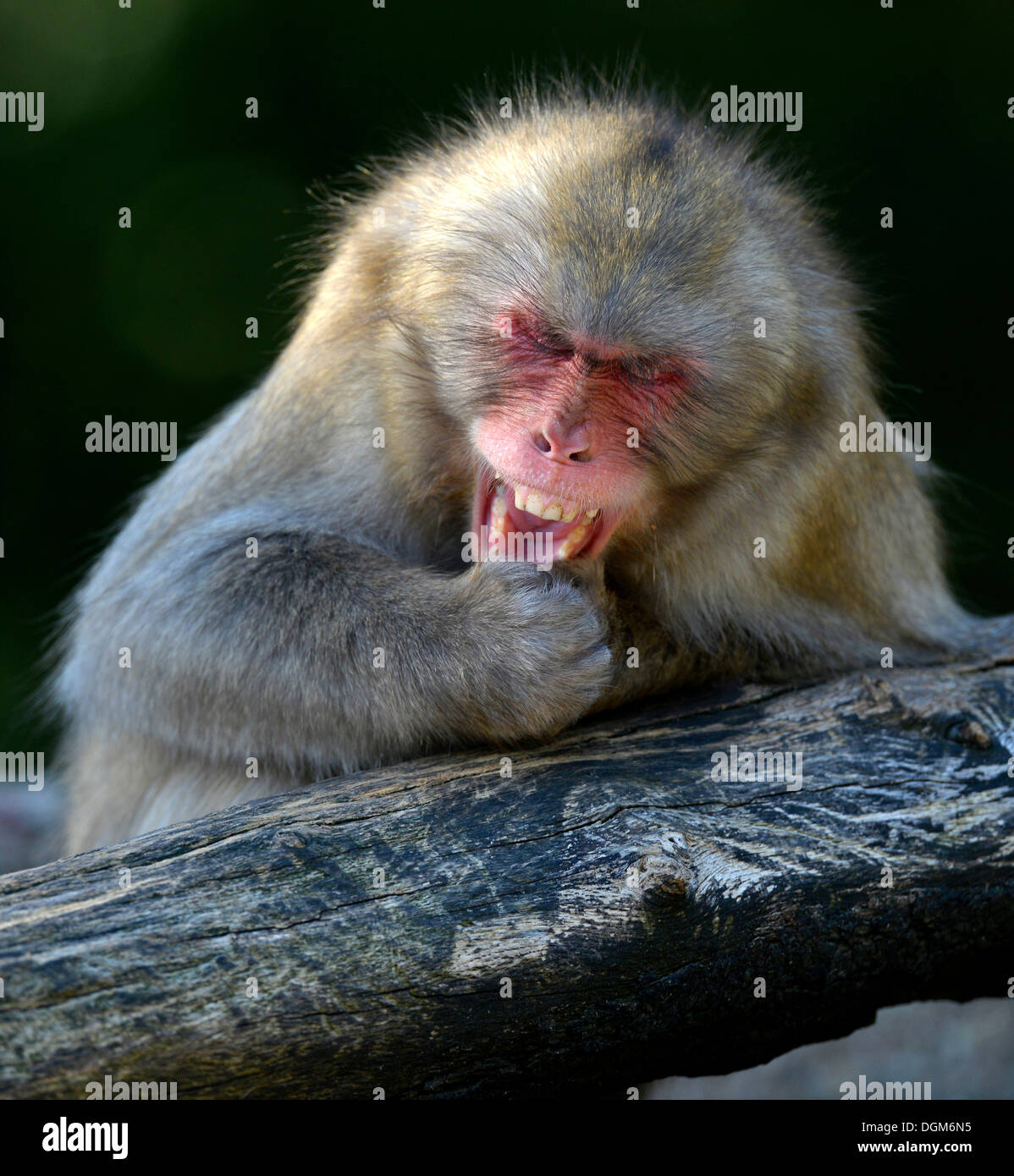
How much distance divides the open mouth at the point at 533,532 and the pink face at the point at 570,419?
0.08 meters

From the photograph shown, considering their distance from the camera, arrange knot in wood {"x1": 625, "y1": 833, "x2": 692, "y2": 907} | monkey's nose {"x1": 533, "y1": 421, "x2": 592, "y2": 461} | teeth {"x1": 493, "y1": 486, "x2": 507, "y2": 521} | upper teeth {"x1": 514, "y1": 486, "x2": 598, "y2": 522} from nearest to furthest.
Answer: knot in wood {"x1": 625, "y1": 833, "x2": 692, "y2": 907}, monkey's nose {"x1": 533, "y1": 421, "x2": 592, "y2": 461}, upper teeth {"x1": 514, "y1": 486, "x2": 598, "y2": 522}, teeth {"x1": 493, "y1": 486, "x2": 507, "y2": 521}

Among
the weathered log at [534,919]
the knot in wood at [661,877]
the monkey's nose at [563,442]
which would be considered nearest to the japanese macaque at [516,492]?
the monkey's nose at [563,442]

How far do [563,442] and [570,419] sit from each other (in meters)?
0.07

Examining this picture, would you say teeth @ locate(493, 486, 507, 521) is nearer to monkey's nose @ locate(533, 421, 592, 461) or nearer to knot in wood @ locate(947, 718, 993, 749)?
monkey's nose @ locate(533, 421, 592, 461)

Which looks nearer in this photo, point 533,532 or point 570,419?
point 570,419

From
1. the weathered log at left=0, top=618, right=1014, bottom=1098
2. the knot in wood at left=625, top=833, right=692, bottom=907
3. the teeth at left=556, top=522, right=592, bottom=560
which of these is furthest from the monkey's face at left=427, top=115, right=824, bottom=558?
the knot in wood at left=625, top=833, right=692, bottom=907

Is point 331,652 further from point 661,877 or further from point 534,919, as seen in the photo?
point 661,877

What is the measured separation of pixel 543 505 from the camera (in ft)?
10.7

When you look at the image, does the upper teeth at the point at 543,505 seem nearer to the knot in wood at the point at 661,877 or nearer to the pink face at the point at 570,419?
the pink face at the point at 570,419

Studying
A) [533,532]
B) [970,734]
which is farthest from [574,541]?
[970,734]

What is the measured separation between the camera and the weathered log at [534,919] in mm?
2424

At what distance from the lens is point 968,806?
3213mm

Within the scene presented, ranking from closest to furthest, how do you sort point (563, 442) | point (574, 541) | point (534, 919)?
point (534, 919)
point (563, 442)
point (574, 541)

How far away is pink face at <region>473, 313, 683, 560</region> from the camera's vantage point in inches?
125
